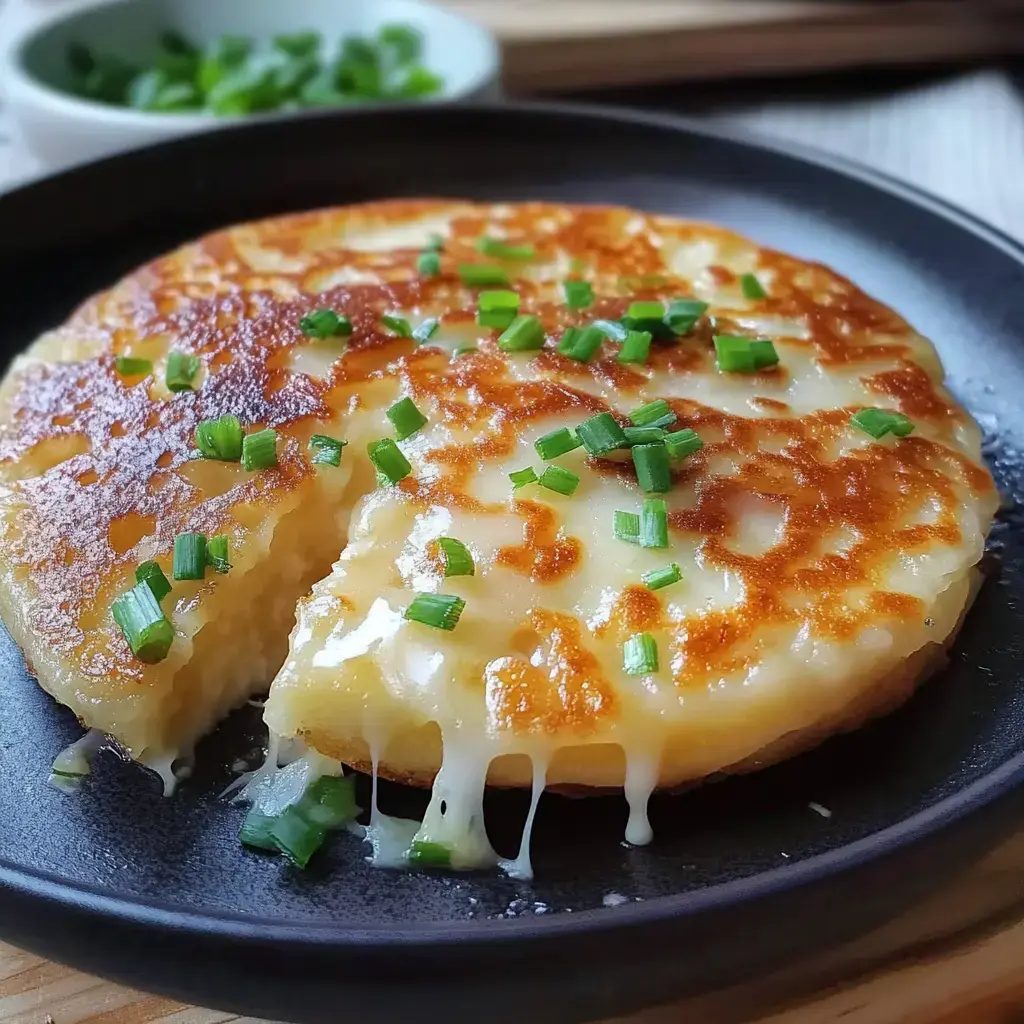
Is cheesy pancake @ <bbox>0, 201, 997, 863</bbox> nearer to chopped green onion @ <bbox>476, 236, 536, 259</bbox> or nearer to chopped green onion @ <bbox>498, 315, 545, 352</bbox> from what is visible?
chopped green onion @ <bbox>498, 315, 545, 352</bbox>

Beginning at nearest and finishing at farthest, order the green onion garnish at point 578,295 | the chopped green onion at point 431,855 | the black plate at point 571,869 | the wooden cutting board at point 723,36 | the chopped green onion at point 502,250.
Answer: the black plate at point 571,869
the chopped green onion at point 431,855
the green onion garnish at point 578,295
the chopped green onion at point 502,250
the wooden cutting board at point 723,36

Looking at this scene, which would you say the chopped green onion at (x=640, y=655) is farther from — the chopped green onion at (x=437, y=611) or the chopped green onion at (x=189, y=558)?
the chopped green onion at (x=189, y=558)

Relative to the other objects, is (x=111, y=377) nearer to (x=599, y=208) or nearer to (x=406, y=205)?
(x=406, y=205)

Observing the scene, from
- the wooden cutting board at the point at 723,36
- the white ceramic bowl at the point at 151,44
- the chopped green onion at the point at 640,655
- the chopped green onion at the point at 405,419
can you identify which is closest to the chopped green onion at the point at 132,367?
the chopped green onion at the point at 405,419

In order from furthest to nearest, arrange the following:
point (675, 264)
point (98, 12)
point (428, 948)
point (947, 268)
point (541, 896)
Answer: point (98, 12)
point (947, 268)
point (675, 264)
point (541, 896)
point (428, 948)

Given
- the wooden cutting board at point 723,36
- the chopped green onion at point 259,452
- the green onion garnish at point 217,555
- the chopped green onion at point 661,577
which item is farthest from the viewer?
the wooden cutting board at point 723,36

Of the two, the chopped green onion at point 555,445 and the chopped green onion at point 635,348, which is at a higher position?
the chopped green onion at point 635,348

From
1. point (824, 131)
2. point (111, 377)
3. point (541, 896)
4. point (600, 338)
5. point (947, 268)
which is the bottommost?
point (541, 896)

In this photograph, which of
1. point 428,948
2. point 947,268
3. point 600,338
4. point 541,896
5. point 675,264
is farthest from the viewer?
point 947,268

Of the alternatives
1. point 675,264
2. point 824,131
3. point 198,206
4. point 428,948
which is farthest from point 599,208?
point 824,131
